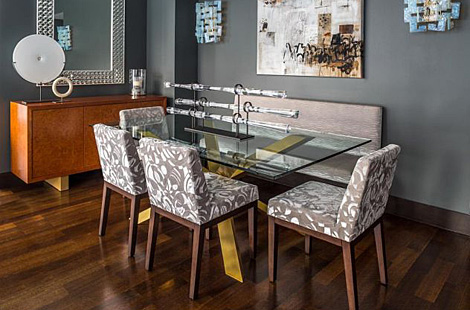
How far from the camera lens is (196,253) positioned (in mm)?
2131

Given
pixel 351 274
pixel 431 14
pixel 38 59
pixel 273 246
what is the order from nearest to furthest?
pixel 351 274
pixel 273 246
pixel 431 14
pixel 38 59

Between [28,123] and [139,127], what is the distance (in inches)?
42.5

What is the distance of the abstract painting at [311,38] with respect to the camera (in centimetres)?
336

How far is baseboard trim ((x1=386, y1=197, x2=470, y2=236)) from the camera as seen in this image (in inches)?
119

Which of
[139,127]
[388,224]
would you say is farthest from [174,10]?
[388,224]

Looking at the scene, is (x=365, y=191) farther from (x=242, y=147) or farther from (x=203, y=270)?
(x=203, y=270)

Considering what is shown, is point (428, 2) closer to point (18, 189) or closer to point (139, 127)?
point (139, 127)

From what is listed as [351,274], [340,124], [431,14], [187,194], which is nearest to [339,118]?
[340,124]

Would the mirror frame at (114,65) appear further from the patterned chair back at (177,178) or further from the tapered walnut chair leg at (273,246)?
the tapered walnut chair leg at (273,246)

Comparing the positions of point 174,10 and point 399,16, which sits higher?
point 174,10

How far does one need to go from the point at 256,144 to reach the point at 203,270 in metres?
0.83

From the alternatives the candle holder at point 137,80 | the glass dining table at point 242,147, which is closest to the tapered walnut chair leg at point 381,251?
the glass dining table at point 242,147

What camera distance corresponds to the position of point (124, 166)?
8.34ft

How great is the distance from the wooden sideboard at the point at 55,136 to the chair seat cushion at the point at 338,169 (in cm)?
200
